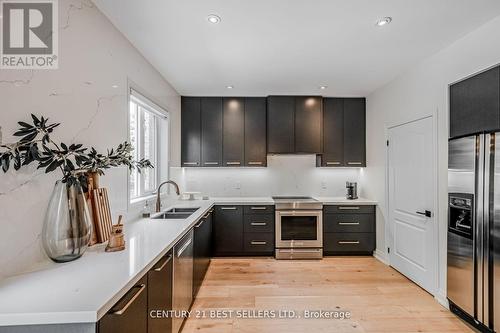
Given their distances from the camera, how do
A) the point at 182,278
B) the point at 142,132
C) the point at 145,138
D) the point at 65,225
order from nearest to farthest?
the point at 65,225, the point at 182,278, the point at 142,132, the point at 145,138

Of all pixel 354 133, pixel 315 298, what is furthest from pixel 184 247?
pixel 354 133

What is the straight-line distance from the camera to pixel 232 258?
4023mm

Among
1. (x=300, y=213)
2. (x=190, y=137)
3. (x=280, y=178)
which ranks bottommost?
(x=300, y=213)

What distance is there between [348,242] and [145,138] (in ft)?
11.3

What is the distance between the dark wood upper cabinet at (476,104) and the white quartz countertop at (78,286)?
2727 mm

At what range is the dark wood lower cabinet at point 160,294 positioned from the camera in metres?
1.50

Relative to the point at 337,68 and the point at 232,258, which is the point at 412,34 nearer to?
the point at 337,68

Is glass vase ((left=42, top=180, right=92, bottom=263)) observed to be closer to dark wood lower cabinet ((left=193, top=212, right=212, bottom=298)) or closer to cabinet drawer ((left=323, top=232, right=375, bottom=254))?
dark wood lower cabinet ((left=193, top=212, right=212, bottom=298))

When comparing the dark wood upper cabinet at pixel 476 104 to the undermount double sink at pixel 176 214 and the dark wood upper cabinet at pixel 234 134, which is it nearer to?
the dark wood upper cabinet at pixel 234 134

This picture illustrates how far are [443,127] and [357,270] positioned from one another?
7.03 ft

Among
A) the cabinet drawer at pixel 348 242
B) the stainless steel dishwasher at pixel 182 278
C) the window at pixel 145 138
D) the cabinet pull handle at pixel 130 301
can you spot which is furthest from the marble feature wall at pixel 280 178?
the cabinet pull handle at pixel 130 301

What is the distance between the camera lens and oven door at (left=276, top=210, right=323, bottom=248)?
13.0 feet

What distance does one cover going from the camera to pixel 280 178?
4613 mm

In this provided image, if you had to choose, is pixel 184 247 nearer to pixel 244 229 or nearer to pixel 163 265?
pixel 163 265
